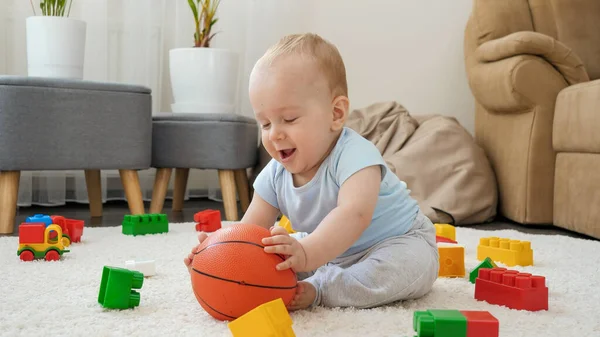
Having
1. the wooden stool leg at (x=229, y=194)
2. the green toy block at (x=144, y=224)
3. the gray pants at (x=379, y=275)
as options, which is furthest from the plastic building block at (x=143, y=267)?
the wooden stool leg at (x=229, y=194)

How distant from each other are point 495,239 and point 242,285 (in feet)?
3.40

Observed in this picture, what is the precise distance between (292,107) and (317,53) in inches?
4.7

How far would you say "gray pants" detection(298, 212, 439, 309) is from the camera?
1.23 meters

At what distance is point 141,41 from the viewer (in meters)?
3.43

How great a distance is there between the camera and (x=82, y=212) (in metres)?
3.09

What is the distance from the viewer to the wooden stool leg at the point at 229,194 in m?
2.84

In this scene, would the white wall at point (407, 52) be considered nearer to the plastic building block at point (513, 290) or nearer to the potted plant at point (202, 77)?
the potted plant at point (202, 77)

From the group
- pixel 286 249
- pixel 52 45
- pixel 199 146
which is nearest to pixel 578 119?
pixel 199 146

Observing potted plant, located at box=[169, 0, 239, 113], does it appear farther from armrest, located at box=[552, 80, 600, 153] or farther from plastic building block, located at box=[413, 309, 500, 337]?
plastic building block, located at box=[413, 309, 500, 337]

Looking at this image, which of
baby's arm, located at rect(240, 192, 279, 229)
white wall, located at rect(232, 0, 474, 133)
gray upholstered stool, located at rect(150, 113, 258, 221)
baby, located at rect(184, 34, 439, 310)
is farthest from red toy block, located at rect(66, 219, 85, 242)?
white wall, located at rect(232, 0, 474, 133)

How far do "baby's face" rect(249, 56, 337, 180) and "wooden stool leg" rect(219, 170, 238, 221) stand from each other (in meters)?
1.58

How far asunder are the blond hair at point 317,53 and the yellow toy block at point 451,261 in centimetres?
54

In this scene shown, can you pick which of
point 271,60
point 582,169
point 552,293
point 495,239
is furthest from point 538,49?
point 271,60

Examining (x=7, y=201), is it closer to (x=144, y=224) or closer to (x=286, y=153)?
(x=144, y=224)
